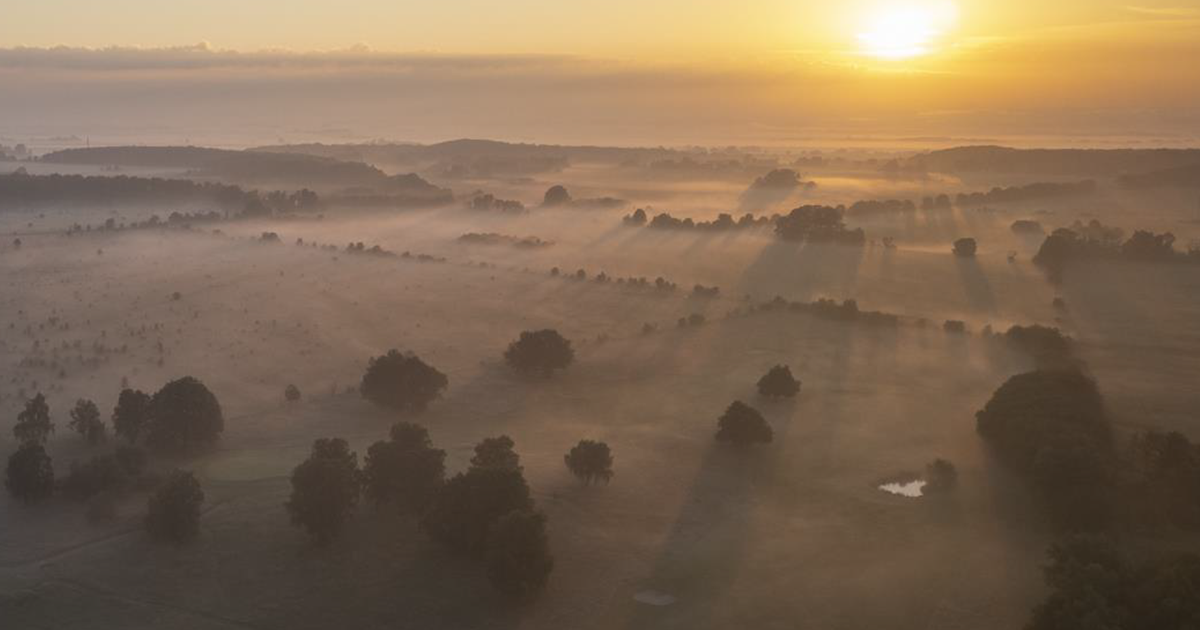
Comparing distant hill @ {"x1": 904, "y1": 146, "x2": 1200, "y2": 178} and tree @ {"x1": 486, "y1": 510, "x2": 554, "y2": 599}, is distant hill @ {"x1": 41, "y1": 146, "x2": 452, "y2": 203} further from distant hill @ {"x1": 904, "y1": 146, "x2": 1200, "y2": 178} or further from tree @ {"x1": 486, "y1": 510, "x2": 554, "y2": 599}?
tree @ {"x1": 486, "y1": 510, "x2": 554, "y2": 599}

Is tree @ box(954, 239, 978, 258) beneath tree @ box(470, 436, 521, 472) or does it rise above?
above

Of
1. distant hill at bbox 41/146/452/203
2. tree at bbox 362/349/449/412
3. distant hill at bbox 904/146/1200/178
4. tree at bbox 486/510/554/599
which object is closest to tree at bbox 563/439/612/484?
tree at bbox 486/510/554/599

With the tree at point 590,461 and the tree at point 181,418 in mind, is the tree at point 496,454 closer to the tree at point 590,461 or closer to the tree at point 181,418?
the tree at point 590,461

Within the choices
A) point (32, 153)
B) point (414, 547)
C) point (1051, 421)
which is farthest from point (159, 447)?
point (32, 153)

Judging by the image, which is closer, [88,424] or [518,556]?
[518,556]

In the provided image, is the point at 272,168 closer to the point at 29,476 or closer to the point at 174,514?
the point at 29,476

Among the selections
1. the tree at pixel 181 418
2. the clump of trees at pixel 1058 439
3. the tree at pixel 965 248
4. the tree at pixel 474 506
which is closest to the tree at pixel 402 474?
the tree at pixel 474 506

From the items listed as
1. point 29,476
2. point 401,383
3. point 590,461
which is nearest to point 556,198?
point 401,383
